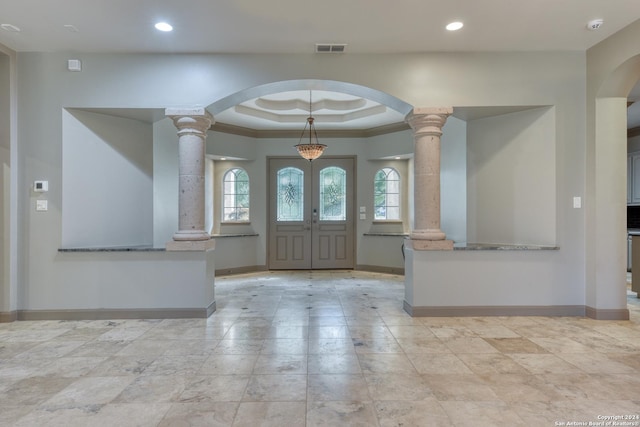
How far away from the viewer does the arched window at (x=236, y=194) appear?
7.34m

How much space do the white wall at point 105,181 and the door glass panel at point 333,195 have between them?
143 inches

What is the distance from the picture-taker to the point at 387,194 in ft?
24.2

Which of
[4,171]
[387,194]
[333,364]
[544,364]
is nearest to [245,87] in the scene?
[4,171]

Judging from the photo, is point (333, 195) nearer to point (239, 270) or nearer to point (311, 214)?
point (311, 214)

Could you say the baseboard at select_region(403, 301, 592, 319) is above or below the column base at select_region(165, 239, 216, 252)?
below

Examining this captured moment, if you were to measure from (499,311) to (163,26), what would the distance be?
461 cm

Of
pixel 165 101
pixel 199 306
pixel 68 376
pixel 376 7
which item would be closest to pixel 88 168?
pixel 165 101

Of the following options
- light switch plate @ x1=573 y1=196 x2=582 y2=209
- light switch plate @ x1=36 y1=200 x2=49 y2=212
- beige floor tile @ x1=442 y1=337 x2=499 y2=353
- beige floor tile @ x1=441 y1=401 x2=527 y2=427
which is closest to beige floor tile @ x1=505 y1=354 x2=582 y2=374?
beige floor tile @ x1=442 y1=337 x2=499 y2=353

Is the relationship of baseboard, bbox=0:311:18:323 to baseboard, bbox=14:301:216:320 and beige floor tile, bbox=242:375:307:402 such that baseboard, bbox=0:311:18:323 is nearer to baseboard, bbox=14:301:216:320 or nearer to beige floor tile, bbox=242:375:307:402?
baseboard, bbox=14:301:216:320

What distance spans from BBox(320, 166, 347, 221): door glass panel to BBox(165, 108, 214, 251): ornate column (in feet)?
12.1

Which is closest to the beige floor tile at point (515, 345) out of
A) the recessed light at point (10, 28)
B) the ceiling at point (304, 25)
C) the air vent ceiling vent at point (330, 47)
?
the ceiling at point (304, 25)

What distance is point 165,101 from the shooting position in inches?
154

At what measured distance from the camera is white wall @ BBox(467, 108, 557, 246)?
A: 3963 millimetres

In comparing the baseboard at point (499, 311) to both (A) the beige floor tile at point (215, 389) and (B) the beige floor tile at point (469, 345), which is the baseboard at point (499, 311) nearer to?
(B) the beige floor tile at point (469, 345)
